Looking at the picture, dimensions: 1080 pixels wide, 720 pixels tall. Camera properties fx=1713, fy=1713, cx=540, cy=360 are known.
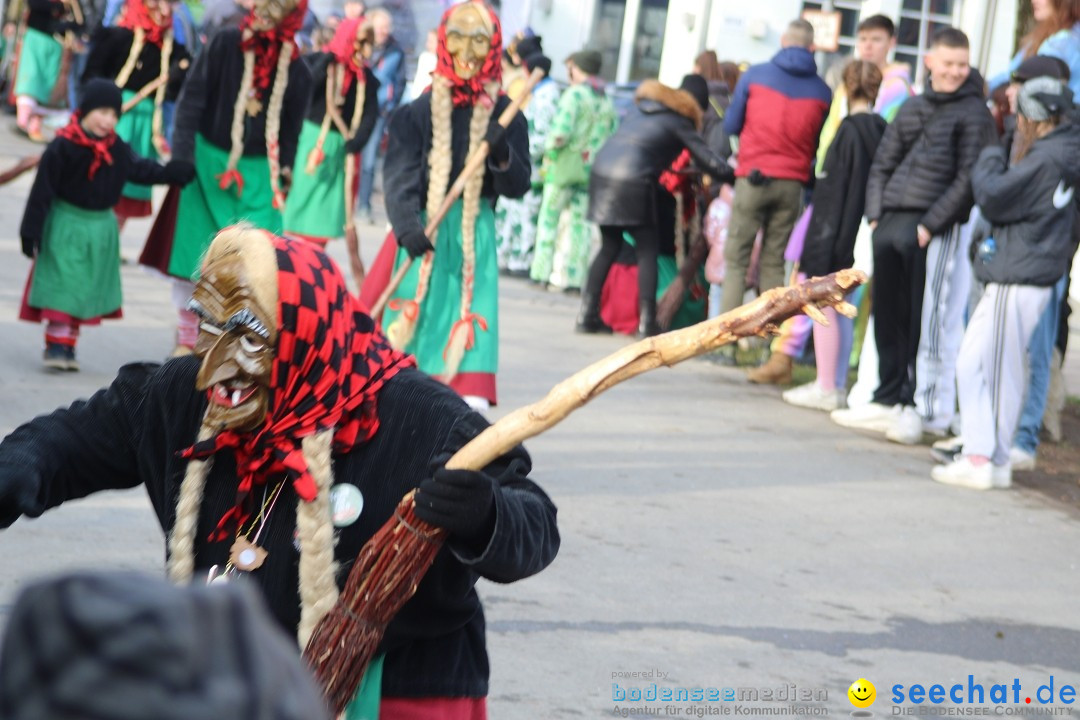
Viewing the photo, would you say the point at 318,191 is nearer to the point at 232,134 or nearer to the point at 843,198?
the point at 232,134

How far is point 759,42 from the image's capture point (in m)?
22.1

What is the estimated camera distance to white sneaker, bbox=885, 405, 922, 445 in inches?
348

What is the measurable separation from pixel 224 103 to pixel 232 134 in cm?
15

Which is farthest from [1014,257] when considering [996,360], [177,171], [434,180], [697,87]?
[697,87]

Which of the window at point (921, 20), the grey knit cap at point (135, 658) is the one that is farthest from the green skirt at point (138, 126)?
the window at point (921, 20)

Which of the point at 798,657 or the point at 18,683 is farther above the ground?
the point at 18,683

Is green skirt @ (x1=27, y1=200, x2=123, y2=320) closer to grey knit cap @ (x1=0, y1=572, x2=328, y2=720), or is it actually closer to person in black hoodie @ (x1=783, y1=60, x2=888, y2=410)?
person in black hoodie @ (x1=783, y1=60, x2=888, y2=410)

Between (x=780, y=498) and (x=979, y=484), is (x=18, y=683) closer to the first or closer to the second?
(x=780, y=498)

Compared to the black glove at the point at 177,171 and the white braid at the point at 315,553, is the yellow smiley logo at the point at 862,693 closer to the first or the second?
the white braid at the point at 315,553

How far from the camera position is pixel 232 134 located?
8406 millimetres

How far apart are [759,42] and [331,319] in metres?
20.0

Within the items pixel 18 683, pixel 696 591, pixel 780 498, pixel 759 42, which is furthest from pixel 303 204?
pixel 759 42

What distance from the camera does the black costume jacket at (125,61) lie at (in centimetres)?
1031

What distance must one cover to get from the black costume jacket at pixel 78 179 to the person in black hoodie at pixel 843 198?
11.4 ft
